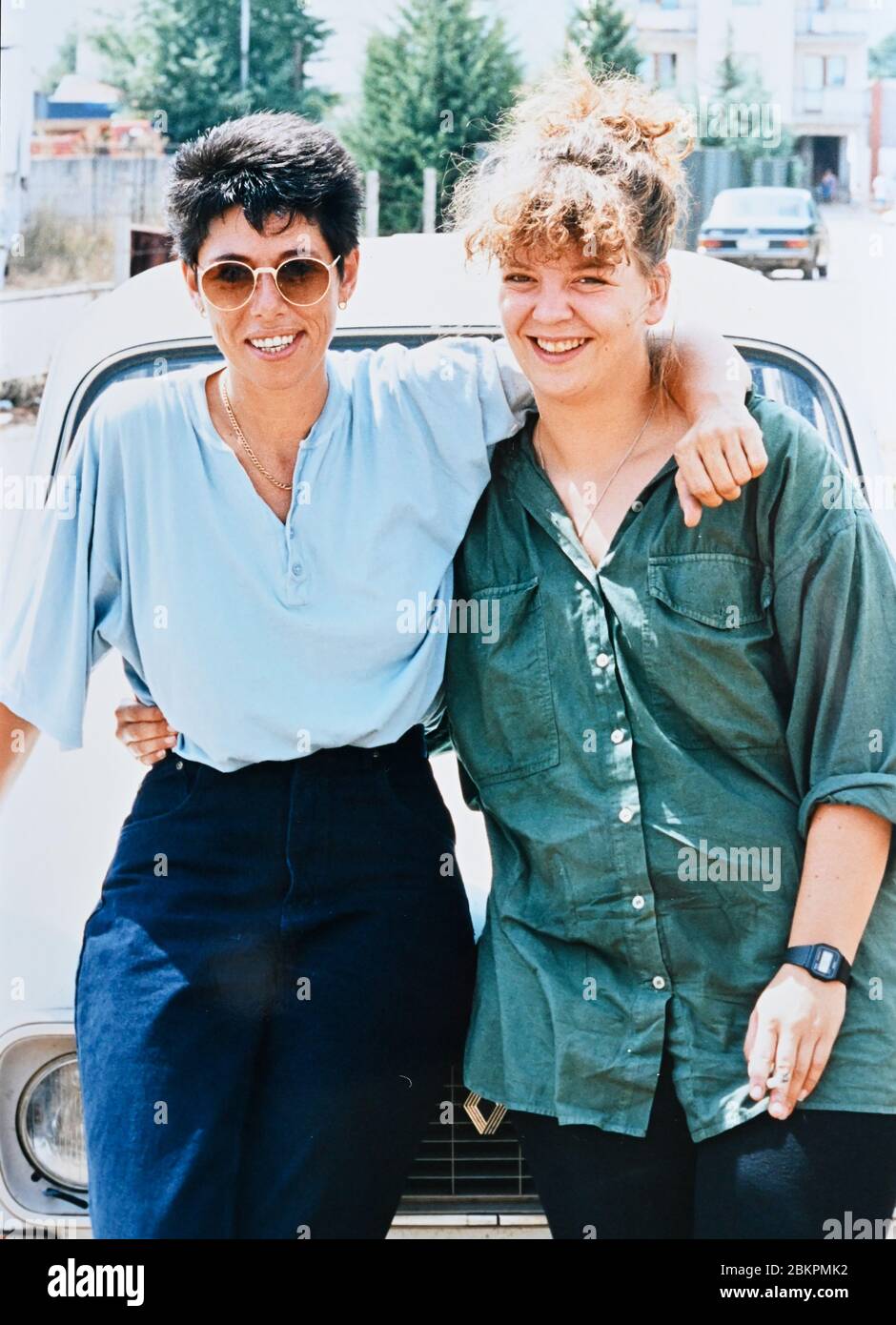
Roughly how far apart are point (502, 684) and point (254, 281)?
2.09ft

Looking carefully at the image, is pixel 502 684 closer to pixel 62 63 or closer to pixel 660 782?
pixel 660 782

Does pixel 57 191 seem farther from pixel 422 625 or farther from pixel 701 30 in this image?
pixel 422 625

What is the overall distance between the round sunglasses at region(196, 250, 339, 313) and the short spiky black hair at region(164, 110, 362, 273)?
0.16 feet

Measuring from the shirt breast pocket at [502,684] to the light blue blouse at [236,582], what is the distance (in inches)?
1.9

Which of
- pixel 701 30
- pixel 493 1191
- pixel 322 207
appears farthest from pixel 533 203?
pixel 701 30

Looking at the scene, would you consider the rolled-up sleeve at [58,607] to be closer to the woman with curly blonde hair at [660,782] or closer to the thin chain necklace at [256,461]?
the thin chain necklace at [256,461]

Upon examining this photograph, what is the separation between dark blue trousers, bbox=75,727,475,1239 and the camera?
1972 millimetres

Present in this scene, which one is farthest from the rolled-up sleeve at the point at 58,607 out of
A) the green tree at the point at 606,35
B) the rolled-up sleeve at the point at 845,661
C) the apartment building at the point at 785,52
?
the green tree at the point at 606,35

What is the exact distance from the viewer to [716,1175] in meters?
1.92

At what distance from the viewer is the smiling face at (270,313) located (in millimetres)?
2092

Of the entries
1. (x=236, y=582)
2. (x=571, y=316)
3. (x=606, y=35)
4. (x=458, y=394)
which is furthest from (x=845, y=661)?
(x=606, y=35)
